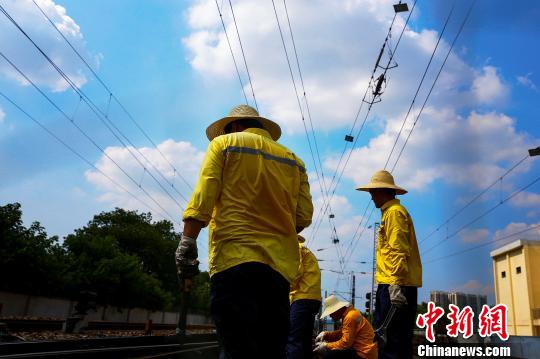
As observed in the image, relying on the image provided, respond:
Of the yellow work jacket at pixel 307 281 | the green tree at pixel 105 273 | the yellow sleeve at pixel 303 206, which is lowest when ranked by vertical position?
the yellow work jacket at pixel 307 281

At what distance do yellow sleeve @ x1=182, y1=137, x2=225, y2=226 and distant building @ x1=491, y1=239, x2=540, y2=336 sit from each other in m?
34.8

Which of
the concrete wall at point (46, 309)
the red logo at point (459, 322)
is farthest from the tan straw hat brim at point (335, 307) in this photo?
the concrete wall at point (46, 309)

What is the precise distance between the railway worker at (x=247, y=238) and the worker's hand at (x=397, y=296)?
4.72 feet

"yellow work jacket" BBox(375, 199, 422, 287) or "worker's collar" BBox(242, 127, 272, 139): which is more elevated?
"worker's collar" BBox(242, 127, 272, 139)

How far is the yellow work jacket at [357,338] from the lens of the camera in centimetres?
510

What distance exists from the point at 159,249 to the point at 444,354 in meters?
53.0

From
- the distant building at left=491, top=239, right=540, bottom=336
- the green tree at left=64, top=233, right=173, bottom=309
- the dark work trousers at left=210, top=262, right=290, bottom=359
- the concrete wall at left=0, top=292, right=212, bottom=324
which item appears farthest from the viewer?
the green tree at left=64, top=233, right=173, bottom=309

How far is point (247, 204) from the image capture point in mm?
2375

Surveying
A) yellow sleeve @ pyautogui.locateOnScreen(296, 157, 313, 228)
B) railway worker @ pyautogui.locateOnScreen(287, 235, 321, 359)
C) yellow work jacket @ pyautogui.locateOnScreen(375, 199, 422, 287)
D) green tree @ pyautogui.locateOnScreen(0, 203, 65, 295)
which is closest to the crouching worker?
railway worker @ pyautogui.locateOnScreen(287, 235, 321, 359)

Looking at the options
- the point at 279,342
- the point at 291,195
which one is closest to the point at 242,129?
the point at 291,195

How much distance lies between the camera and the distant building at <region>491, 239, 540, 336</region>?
31922 millimetres

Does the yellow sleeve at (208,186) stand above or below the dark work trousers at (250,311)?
above

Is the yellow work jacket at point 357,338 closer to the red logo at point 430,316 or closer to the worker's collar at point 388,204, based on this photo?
the worker's collar at point 388,204

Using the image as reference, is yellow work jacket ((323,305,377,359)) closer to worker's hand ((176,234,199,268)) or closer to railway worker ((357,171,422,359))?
Answer: railway worker ((357,171,422,359))
